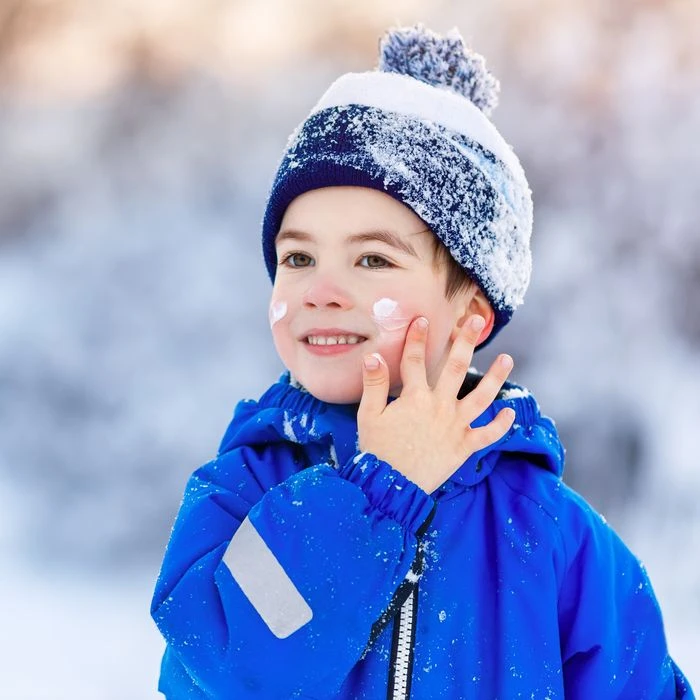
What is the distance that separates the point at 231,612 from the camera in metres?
0.96

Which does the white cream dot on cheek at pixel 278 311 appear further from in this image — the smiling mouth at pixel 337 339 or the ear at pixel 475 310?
the ear at pixel 475 310

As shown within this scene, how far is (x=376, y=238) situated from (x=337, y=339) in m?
0.15

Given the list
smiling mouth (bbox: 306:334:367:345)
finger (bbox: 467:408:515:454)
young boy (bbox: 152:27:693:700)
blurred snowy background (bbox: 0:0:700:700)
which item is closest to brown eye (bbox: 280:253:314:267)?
young boy (bbox: 152:27:693:700)

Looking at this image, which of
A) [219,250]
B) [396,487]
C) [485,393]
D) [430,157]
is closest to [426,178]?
[430,157]

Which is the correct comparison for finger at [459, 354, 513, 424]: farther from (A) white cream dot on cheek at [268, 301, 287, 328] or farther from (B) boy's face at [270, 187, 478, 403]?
(A) white cream dot on cheek at [268, 301, 287, 328]

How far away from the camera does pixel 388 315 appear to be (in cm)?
116

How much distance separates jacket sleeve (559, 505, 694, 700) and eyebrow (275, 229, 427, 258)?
0.45 metres

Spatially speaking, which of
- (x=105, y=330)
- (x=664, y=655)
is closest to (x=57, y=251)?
(x=105, y=330)

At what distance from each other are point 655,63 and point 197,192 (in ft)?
5.77

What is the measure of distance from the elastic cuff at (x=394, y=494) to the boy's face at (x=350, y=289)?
0.17 meters

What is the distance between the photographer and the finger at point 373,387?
109 cm

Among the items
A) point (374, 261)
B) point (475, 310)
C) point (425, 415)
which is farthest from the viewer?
point (475, 310)

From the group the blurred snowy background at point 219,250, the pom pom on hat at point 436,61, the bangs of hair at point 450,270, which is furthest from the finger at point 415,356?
the blurred snowy background at point 219,250

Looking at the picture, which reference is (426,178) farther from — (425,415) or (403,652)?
(403,652)
